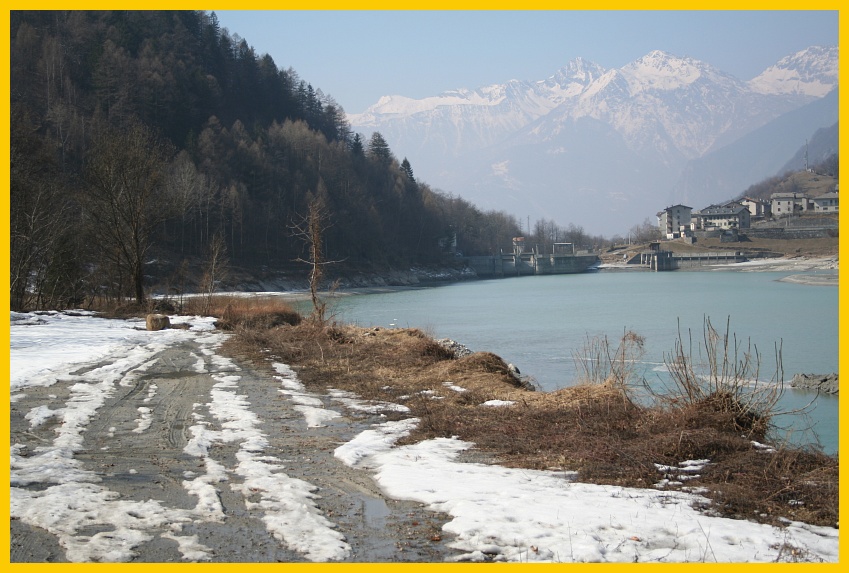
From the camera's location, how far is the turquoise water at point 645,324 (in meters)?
22.1

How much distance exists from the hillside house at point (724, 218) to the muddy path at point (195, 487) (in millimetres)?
172845

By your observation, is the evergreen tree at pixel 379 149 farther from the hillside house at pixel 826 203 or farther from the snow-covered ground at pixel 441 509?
the snow-covered ground at pixel 441 509

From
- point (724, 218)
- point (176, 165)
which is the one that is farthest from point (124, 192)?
point (724, 218)

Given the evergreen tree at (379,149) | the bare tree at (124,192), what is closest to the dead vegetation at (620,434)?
the bare tree at (124,192)

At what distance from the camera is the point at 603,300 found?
6091cm

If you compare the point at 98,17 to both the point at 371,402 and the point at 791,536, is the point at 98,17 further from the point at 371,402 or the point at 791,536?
the point at 791,536

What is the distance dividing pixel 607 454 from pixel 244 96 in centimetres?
12720

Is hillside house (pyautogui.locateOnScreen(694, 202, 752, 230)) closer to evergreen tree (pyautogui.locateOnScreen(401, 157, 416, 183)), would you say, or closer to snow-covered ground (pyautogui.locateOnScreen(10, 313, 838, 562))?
evergreen tree (pyautogui.locateOnScreen(401, 157, 416, 183))

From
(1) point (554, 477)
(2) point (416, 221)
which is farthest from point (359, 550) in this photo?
(2) point (416, 221)

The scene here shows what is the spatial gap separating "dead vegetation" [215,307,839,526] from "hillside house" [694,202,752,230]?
169m

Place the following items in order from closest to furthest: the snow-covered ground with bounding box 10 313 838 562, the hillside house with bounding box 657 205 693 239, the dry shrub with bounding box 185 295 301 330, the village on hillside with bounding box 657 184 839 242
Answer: the snow-covered ground with bounding box 10 313 838 562
the dry shrub with bounding box 185 295 301 330
the village on hillside with bounding box 657 184 839 242
the hillside house with bounding box 657 205 693 239

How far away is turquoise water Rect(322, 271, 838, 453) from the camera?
22.1m

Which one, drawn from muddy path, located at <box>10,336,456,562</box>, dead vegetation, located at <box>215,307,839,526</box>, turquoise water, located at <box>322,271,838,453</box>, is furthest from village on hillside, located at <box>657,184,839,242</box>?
muddy path, located at <box>10,336,456,562</box>

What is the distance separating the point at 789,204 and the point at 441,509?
201 meters
